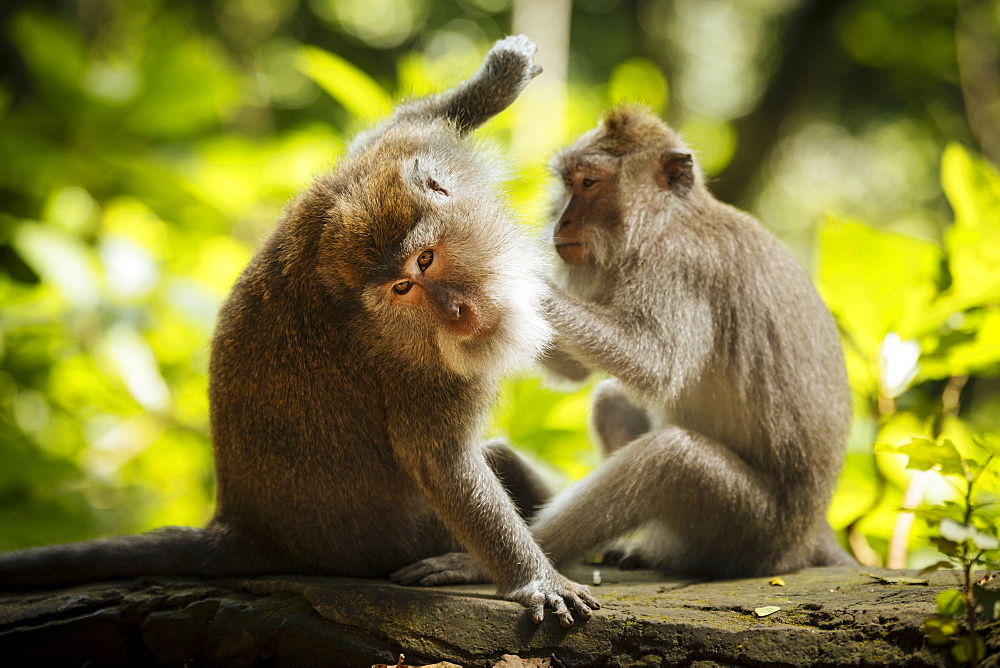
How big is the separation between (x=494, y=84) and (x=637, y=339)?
135 centimetres

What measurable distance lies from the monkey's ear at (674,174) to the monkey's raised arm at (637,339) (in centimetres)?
64

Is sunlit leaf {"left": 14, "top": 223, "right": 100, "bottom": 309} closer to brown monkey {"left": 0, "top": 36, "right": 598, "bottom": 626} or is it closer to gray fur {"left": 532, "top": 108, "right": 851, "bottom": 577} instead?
brown monkey {"left": 0, "top": 36, "right": 598, "bottom": 626}

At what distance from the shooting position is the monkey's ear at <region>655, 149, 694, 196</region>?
4023 millimetres

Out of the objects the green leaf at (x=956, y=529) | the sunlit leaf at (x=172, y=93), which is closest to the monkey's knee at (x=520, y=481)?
the green leaf at (x=956, y=529)

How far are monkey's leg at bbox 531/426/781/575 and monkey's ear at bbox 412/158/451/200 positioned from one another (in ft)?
4.30

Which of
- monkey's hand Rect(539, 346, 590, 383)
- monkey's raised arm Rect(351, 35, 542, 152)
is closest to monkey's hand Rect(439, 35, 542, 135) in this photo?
monkey's raised arm Rect(351, 35, 542, 152)

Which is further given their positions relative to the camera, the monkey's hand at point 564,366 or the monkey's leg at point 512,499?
the monkey's hand at point 564,366

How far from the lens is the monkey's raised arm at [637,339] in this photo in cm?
347

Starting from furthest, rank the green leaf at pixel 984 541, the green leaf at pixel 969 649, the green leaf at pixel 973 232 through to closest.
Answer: the green leaf at pixel 973 232
the green leaf at pixel 984 541
the green leaf at pixel 969 649

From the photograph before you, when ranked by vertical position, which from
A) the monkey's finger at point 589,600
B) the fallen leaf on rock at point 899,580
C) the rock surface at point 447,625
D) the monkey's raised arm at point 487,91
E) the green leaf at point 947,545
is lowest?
the rock surface at point 447,625

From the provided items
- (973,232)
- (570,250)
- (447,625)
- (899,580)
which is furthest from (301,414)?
(973,232)

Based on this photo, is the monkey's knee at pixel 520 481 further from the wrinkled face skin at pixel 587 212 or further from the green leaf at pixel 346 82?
the green leaf at pixel 346 82

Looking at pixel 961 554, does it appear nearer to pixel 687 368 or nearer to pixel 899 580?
pixel 899 580

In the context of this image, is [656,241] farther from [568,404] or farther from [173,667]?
[173,667]
